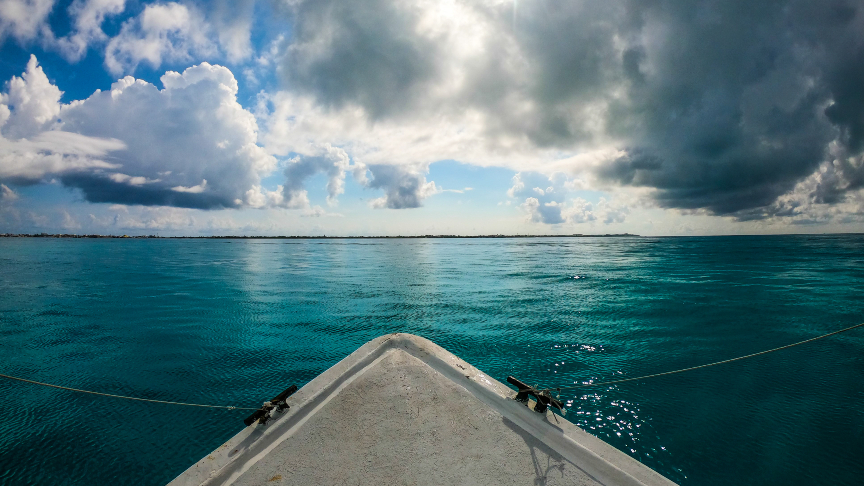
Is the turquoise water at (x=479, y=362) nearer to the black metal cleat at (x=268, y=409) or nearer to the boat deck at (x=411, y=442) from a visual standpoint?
the black metal cleat at (x=268, y=409)

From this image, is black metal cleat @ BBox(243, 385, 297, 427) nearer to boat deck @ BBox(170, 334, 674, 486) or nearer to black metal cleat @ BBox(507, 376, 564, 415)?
boat deck @ BBox(170, 334, 674, 486)

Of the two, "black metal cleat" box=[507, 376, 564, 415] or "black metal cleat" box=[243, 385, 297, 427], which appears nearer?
"black metal cleat" box=[243, 385, 297, 427]

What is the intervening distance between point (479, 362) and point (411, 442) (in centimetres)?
638

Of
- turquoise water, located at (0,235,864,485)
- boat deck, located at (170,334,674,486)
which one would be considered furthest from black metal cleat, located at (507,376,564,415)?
turquoise water, located at (0,235,864,485)

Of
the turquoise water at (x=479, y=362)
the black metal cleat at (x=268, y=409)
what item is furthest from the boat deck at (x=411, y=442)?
the turquoise water at (x=479, y=362)

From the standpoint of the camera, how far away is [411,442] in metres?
3.92

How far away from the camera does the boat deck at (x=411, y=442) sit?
354 centimetres

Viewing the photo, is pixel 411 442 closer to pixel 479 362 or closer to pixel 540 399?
pixel 540 399

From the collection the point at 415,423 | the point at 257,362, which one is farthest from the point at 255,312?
the point at 415,423

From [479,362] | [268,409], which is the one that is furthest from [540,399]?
[479,362]

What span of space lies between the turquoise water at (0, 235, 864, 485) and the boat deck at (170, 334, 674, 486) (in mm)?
3042

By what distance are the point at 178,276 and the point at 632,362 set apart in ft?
115

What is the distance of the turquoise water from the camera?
6062 mm

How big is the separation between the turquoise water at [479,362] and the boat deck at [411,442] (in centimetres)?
304
